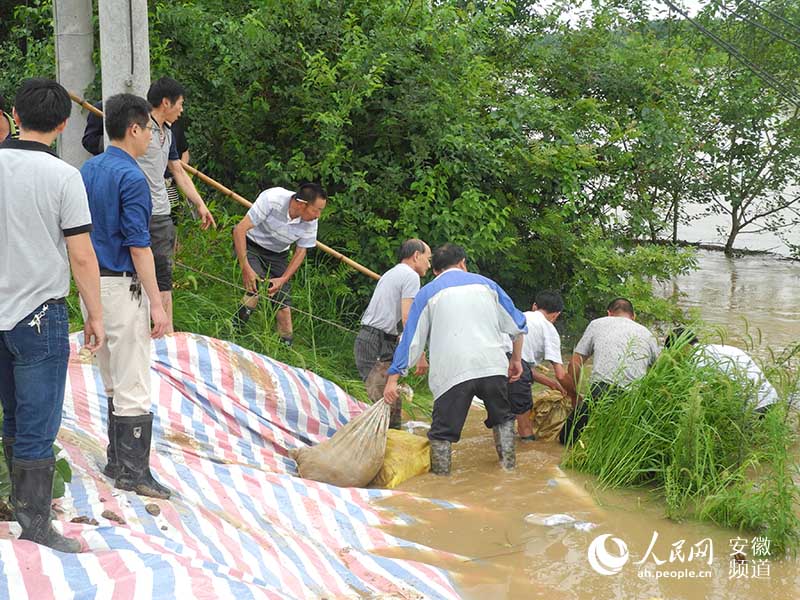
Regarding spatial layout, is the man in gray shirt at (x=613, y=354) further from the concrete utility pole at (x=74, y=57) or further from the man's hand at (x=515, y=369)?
the concrete utility pole at (x=74, y=57)

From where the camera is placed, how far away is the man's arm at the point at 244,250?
695 centimetres

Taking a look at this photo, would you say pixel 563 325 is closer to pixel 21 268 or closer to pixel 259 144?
pixel 259 144

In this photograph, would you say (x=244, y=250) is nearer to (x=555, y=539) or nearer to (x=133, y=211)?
(x=133, y=211)

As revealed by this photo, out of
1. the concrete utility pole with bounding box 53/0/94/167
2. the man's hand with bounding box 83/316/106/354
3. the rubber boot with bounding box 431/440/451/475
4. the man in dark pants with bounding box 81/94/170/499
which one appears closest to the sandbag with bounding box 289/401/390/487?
the rubber boot with bounding box 431/440/451/475

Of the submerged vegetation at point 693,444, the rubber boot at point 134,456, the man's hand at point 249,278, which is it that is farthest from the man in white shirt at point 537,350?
the rubber boot at point 134,456

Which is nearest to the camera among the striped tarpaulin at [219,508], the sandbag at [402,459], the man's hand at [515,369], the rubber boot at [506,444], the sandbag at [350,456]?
the striped tarpaulin at [219,508]

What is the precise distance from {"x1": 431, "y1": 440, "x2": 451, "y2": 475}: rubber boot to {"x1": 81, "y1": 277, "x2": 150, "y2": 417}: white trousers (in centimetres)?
209

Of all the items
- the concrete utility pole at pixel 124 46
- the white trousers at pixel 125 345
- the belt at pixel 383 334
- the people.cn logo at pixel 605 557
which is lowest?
the people.cn logo at pixel 605 557

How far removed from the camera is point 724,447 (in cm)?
545

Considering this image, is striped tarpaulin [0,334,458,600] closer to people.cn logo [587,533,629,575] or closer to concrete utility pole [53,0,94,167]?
people.cn logo [587,533,629,575]

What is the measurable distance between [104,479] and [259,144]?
494 centimetres

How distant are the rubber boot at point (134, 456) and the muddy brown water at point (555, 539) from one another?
3.92ft

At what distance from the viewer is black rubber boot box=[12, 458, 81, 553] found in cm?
344

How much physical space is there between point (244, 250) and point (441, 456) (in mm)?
2186
